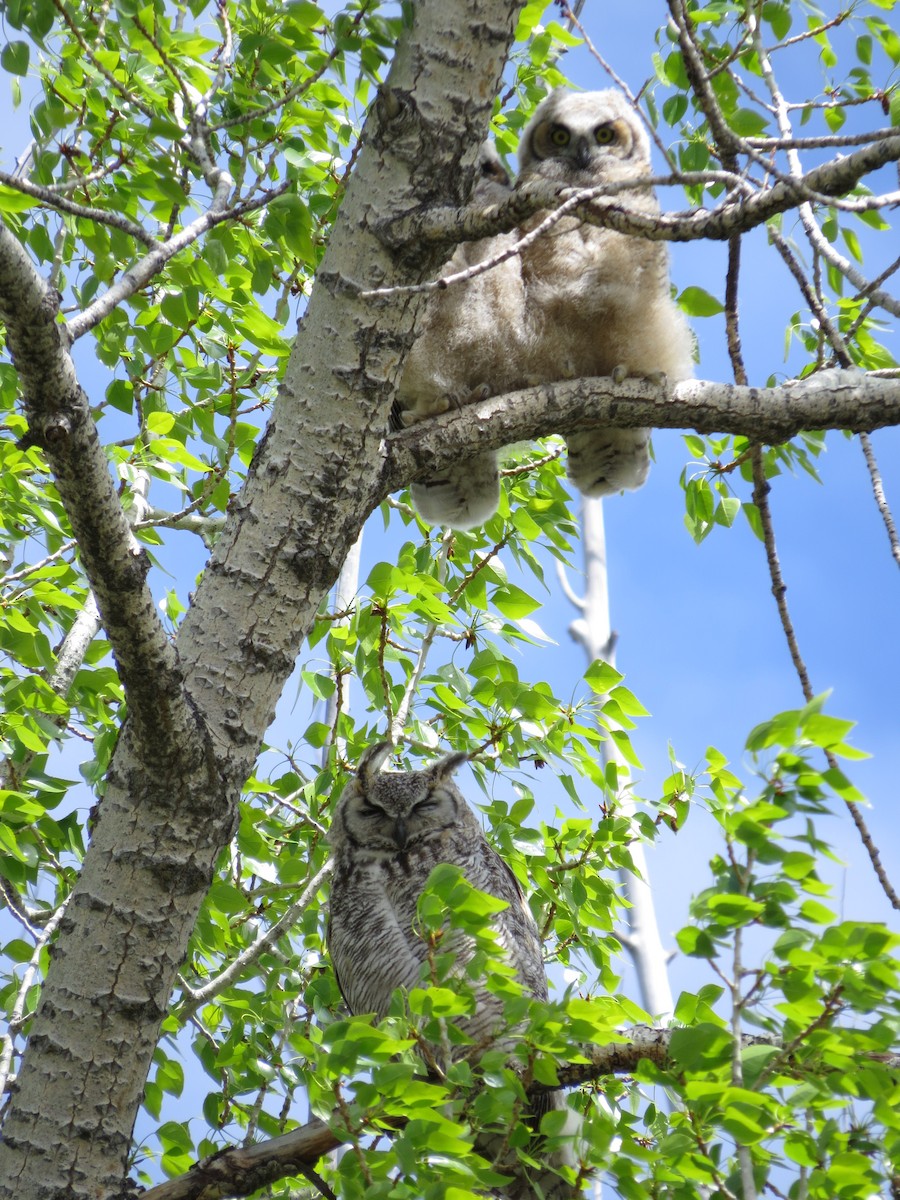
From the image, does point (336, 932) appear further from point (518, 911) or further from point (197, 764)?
point (197, 764)

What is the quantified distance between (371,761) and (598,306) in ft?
4.54

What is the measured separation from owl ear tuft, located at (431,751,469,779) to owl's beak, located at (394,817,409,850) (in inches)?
7.9

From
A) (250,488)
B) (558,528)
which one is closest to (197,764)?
(250,488)

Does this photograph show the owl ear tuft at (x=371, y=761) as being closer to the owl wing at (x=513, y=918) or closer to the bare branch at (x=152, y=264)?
the owl wing at (x=513, y=918)

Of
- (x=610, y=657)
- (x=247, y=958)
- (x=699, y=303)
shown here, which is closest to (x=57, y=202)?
(x=699, y=303)

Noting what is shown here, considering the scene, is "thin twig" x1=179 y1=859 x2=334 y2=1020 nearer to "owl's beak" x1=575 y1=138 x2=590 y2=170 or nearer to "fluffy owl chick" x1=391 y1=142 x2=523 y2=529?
"fluffy owl chick" x1=391 y1=142 x2=523 y2=529

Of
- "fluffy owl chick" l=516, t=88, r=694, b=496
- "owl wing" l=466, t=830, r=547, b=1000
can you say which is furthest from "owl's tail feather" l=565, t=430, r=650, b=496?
"owl wing" l=466, t=830, r=547, b=1000

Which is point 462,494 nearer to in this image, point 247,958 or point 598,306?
point 598,306

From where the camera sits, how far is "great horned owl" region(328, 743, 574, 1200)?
2771 millimetres

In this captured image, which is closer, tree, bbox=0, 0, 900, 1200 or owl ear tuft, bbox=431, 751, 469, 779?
tree, bbox=0, 0, 900, 1200

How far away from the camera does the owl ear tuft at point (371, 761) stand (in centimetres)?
316

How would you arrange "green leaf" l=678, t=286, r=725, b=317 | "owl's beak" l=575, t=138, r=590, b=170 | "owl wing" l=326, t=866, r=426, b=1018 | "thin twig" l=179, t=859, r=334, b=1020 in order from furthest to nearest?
"owl's beak" l=575, t=138, r=590, b=170, "thin twig" l=179, t=859, r=334, b=1020, "owl wing" l=326, t=866, r=426, b=1018, "green leaf" l=678, t=286, r=725, b=317

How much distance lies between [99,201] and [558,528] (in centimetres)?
154

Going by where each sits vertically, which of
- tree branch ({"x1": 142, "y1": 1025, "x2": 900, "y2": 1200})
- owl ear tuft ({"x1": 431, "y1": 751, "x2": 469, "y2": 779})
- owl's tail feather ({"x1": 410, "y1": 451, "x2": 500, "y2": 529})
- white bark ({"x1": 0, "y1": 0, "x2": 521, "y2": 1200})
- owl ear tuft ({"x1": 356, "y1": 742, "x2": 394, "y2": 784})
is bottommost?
tree branch ({"x1": 142, "y1": 1025, "x2": 900, "y2": 1200})
